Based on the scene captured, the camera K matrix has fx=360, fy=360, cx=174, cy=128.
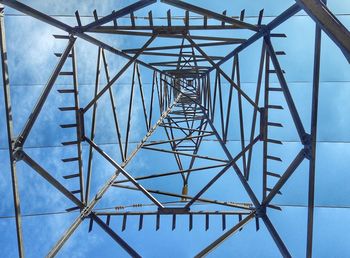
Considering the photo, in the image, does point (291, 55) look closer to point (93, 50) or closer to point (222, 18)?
point (93, 50)

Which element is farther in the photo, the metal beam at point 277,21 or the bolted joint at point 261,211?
the bolted joint at point 261,211

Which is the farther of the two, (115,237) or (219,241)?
(115,237)

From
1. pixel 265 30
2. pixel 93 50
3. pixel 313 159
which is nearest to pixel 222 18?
pixel 265 30

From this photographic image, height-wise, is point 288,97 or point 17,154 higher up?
point 17,154

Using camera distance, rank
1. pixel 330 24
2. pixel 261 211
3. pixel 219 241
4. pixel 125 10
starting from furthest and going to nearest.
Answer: pixel 261 211, pixel 125 10, pixel 219 241, pixel 330 24

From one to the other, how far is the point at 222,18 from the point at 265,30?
0.83 meters

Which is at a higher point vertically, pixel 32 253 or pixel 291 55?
pixel 291 55

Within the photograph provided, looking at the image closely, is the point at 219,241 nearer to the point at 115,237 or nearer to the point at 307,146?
the point at 115,237

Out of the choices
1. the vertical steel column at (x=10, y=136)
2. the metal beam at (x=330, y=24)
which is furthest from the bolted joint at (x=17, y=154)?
the metal beam at (x=330, y=24)

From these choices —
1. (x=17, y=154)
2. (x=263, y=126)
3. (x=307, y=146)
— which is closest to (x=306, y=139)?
(x=307, y=146)

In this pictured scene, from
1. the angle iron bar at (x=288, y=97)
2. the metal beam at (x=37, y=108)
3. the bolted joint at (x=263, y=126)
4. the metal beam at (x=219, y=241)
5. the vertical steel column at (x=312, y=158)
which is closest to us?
the vertical steel column at (x=312, y=158)

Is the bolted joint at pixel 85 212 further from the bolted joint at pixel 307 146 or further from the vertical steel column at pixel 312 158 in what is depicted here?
the bolted joint at pixel 307 146

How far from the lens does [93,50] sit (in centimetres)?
1823

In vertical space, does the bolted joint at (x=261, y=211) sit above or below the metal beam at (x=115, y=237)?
below
